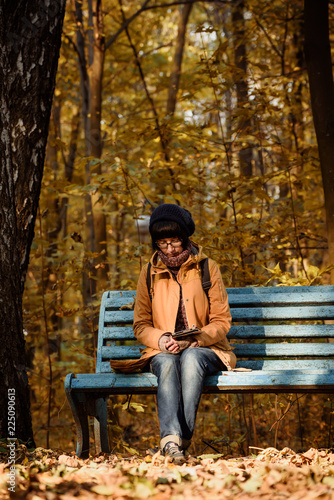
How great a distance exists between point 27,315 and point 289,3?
16.2ft

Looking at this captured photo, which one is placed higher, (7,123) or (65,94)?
(65,94)

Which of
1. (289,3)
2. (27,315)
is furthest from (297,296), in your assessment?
(289,3)

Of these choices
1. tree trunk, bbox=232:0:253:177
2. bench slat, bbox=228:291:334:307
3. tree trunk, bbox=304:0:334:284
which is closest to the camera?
bench slat, bbox=228:291:334:307

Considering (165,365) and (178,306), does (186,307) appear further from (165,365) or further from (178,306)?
(165,365)

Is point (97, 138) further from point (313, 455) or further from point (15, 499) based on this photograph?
point (15, 499)

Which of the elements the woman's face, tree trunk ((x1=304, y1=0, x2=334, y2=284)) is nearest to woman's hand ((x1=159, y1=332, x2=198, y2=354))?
the woman's face

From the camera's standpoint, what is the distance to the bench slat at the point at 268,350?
3797 mm

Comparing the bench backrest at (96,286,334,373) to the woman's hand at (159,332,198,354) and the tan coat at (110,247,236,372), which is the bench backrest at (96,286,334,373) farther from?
the woman's hand at (159,332,198,354)

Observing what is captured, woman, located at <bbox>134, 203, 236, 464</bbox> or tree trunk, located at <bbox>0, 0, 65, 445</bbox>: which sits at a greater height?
tree trunk, located at <bbox>0, 0, 65, 445</bbox>

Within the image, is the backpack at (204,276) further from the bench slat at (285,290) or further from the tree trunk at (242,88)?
the tree trunk at (242,88)

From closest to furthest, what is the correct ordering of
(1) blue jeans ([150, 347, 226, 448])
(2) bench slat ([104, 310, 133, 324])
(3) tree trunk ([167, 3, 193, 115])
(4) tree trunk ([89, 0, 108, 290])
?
(1) blue jeans ([150, 347, 226, 448]) → (2) bench slat ([104, 310, 133, 324]) → (4) tree trunk ([89, 0, 108, 290]) → (3) tree trunk ([167, 3, 193, 115])

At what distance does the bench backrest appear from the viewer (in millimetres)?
3852

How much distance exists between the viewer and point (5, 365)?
10.4ft

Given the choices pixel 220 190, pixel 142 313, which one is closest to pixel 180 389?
pixel 142 313
